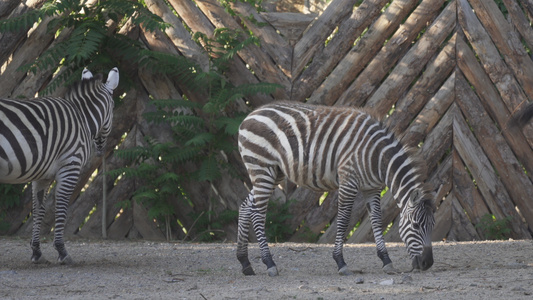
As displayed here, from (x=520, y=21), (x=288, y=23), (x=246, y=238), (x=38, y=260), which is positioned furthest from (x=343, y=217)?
(x=520, y=21)

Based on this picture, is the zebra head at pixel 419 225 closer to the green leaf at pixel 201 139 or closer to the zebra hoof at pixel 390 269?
the zebra hoof at pixel 390 269

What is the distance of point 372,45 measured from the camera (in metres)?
9.06

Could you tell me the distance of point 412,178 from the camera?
6.23m

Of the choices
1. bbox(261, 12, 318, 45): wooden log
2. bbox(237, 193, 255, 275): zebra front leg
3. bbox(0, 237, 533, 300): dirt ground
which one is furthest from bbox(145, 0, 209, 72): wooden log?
bbox(237, 193, 255, 275): zebra front leg

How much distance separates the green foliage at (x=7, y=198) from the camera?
28.7ft

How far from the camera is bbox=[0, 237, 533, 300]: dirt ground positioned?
5090 mm

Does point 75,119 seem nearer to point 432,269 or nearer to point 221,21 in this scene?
point 221,21

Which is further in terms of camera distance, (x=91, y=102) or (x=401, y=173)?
(x=91, y=102)

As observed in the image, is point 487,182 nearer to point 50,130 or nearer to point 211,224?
point 211,224

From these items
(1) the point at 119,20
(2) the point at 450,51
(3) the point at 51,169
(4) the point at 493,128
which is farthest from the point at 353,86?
(3) the point at 51,169

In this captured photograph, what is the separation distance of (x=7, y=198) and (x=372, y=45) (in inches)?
211

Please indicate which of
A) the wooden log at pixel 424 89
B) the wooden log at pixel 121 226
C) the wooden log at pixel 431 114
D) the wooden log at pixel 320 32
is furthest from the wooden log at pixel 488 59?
the wooden log at pixel 121 226

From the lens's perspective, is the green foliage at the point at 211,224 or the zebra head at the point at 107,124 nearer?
the zebra head at the point at 107,124

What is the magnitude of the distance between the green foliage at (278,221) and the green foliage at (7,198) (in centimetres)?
338
